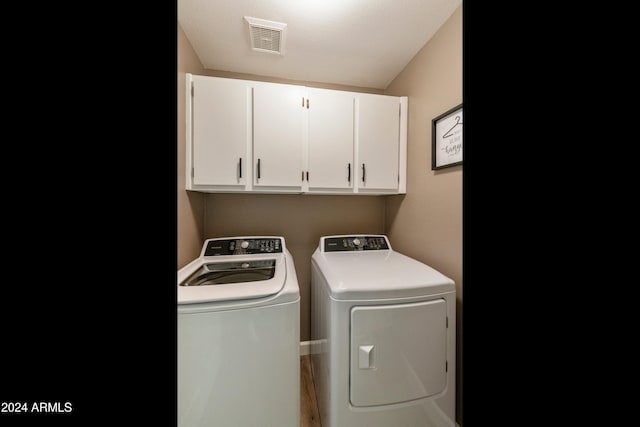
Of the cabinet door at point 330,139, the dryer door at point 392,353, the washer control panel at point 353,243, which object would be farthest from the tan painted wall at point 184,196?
the dryer door at point 392,353

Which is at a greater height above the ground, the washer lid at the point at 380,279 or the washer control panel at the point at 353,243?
the washer control panel at the point at 353,243

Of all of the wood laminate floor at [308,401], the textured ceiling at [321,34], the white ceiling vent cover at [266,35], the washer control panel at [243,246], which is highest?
the textured ceiling at [321,34]

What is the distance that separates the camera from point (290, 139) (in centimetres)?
158

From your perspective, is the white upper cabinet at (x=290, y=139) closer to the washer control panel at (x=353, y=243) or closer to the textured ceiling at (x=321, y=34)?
the textured ceiling at (x=321, y=34)

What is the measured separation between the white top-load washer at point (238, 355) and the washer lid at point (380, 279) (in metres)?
0.24

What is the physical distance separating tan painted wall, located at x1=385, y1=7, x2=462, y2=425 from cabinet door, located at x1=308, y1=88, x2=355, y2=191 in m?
0.45

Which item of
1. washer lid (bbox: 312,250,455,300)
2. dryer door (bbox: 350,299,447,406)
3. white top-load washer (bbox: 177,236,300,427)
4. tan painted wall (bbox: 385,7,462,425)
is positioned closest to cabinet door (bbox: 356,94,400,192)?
tan painted wall (bbox: 385,7,462,425)

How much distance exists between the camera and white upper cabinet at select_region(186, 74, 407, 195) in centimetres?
147

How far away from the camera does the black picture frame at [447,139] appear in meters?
1.23
